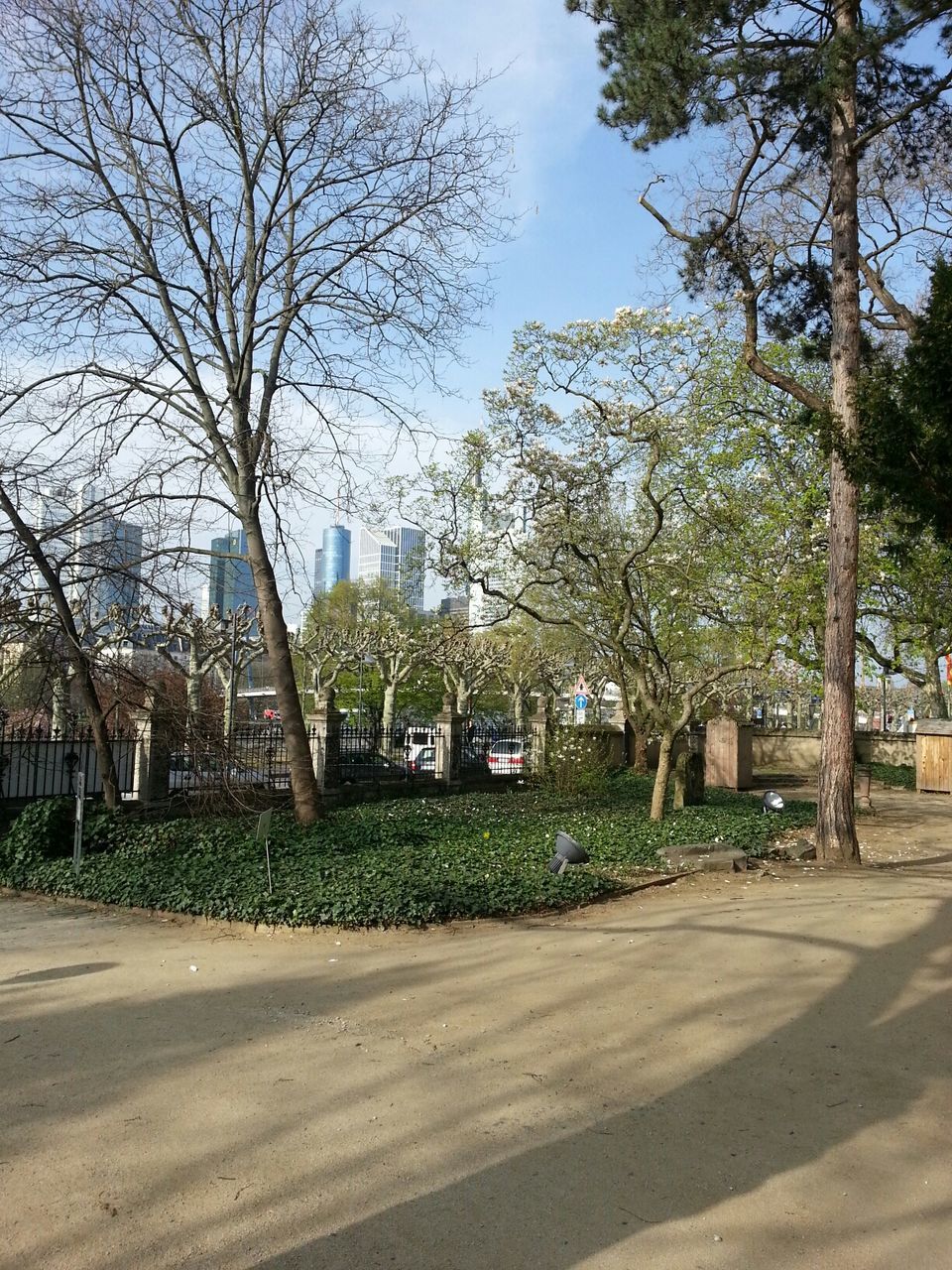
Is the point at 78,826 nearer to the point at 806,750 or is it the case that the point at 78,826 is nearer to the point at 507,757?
the point at 507,757

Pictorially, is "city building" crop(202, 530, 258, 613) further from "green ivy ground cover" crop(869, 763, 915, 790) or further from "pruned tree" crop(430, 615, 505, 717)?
"pruned tree" crop(430, 615, 505, 717)

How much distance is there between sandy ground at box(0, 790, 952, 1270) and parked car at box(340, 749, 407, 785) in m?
11.0

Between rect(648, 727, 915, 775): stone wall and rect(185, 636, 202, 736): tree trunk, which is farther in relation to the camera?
rect(648, 727, 915, 775): stone wall

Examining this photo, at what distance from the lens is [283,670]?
14125 millimetres

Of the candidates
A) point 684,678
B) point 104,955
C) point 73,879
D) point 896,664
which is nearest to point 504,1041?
point 104,955

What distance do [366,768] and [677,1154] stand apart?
639 inches

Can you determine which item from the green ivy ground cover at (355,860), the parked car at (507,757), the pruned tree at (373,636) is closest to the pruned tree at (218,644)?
the pruned tree at (373,636)

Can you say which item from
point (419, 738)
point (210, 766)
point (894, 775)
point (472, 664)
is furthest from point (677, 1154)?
point (472, 664)

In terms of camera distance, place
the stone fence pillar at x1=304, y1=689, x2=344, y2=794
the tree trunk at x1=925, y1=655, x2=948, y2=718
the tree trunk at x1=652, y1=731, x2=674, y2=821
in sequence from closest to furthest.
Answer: the tree trunk at x1=652, y1=731, x2=674, y2=821 → the stone fence pillar at x1=304, y1=689, x2=344, y2=794 → the tree trunk at x1=925, y1=655, x2=948, y2=718

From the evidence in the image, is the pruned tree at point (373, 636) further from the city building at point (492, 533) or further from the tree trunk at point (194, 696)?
the city building at point (492, 533)

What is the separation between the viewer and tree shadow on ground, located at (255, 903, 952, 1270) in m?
3.51

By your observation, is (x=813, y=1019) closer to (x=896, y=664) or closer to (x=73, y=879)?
(x=73, y=879)

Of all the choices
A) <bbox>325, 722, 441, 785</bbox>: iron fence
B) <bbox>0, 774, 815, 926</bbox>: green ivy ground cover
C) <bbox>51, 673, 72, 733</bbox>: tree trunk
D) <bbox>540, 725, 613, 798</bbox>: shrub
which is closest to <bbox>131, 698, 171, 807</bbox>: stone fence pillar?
<bbox>51, 673, 72, 733</bbox>: tree trunk

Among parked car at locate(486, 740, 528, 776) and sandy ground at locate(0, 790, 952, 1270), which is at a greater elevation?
parked car at locate(486, 740, 528, 776)
